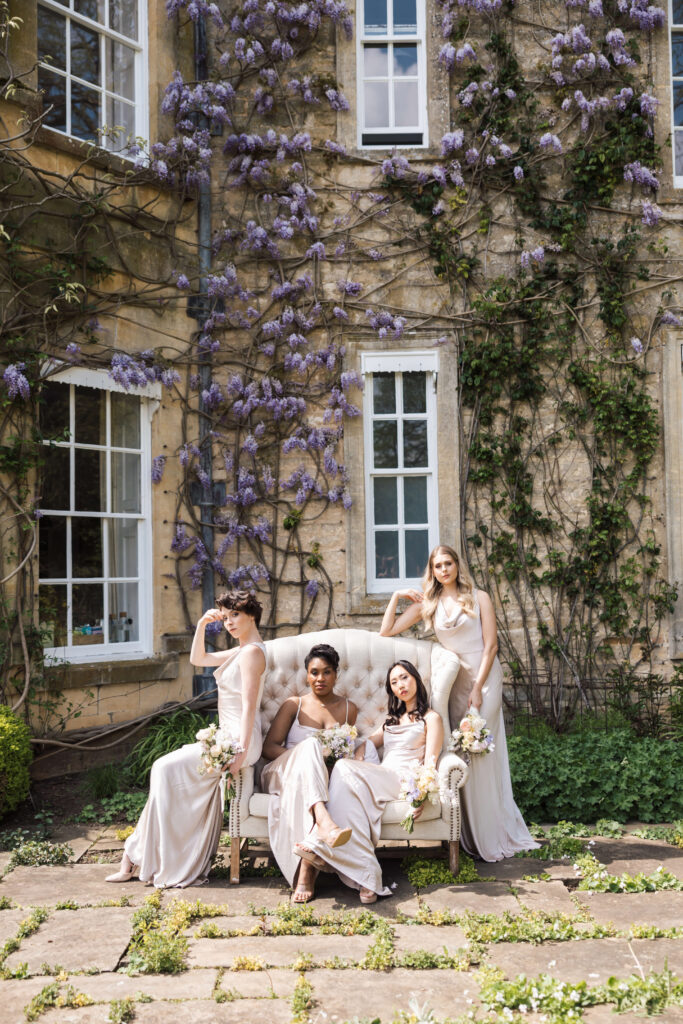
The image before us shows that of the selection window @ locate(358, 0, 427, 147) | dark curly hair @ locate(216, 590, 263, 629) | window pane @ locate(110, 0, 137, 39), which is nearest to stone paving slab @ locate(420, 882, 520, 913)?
dark curly hair @ locate(216, 590, 263, 629)

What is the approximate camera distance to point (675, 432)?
25.7 ft

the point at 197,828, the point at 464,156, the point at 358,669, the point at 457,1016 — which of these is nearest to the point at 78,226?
the point at 464,156

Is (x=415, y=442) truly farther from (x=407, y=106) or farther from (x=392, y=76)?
(x=392, y=76)

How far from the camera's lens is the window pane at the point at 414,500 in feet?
25.8

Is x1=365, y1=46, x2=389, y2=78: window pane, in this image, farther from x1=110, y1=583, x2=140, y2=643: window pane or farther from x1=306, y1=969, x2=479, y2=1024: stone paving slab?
x1=306, y1=969, x2=479, y2=1024: stone paving slab

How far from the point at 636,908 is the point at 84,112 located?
20.7 feet

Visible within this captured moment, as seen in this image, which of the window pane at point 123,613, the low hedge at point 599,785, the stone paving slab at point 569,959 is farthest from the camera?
the window pane at point 123,613

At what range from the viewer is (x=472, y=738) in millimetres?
5059

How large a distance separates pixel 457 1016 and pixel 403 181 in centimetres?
636

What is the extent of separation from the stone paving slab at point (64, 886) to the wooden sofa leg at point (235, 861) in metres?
0.42

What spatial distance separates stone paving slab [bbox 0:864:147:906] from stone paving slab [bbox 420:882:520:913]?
4.48 ft

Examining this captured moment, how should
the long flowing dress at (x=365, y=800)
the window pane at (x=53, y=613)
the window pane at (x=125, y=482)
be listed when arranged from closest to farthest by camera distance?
the long flowing dress at (x=365, y=800) < the window pane at (x=53, y=613) < the window pane at (x=125, y=482)

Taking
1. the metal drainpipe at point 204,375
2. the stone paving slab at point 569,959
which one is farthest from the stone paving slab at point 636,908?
the metal drainpipe at point 204,375

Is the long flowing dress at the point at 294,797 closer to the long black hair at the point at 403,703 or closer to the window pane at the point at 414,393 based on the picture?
the long black hair at the point at 403,703
